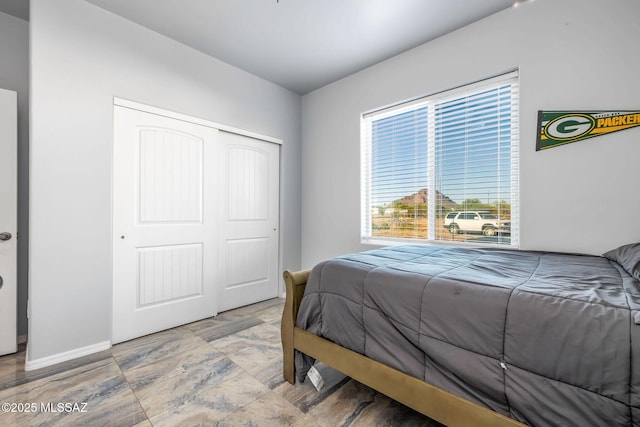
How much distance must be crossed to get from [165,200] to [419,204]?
2395mm

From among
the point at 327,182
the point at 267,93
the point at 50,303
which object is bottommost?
the point at 50,303

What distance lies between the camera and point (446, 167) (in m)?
2.67

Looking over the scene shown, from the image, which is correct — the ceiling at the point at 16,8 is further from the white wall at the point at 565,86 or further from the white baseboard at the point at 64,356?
the white wall at the point at 565,86

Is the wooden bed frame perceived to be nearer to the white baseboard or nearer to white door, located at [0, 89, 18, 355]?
the white baseboard

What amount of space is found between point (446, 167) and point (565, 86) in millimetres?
967

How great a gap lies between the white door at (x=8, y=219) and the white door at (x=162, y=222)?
64cm

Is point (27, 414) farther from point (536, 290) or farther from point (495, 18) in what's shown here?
point (495, 18)

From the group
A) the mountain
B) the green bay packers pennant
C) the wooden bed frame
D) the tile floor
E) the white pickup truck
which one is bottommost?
the tile floor

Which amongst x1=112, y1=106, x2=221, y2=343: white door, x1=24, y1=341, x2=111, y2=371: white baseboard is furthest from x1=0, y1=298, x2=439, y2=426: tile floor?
x1=112, y1=106, x2=221, y2=343: white door

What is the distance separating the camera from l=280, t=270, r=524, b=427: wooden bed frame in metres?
1.10

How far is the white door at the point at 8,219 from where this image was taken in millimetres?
2107

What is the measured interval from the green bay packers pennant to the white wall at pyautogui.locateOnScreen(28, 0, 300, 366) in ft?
9.99

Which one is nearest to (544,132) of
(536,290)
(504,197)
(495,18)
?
(504,197)

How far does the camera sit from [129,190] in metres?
2.42
